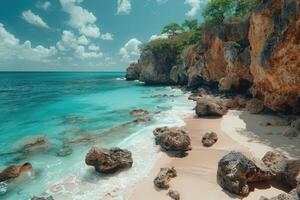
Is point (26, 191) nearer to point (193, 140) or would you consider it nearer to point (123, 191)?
point (123, 191)

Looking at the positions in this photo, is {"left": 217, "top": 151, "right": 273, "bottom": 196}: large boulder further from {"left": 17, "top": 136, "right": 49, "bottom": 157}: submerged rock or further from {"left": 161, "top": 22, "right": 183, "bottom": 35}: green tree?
{"left": 161, "top": 22, "right": 183, "bottom": 35}: green tree

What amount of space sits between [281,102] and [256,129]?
11.1ft

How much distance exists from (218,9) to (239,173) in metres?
28.0

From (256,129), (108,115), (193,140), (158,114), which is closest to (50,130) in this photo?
(108,115)

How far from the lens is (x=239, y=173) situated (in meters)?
8.30

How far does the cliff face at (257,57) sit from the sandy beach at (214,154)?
8.50 feet

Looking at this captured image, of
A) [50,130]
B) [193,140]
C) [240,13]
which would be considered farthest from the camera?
[240,13]

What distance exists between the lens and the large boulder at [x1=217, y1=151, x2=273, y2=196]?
8.24 meters

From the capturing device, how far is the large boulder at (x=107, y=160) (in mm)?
10766

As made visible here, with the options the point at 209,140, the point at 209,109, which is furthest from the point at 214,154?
the point at 209,109

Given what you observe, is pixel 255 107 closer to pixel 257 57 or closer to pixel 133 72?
pixel 257 57

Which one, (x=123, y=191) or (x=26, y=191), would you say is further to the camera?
(x=26, y=191)

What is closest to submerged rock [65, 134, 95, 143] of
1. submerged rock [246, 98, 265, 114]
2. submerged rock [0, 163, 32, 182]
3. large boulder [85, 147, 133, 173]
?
submerged rock [0, 163, 32, 182]

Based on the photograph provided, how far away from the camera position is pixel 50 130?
19.1 m
